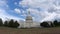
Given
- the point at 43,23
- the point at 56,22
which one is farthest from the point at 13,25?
the point at 56,22

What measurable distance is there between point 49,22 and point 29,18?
1406 centimetres

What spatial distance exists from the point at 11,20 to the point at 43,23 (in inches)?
481

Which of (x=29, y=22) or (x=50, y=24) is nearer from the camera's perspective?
(x=50, y=24)

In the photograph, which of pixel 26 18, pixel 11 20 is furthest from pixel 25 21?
pixel 11 20

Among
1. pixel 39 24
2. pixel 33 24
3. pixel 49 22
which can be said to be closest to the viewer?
pixel 49 22

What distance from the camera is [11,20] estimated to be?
56875 mm

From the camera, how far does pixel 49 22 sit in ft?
187

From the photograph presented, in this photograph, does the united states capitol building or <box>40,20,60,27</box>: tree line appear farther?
the united states capitol building

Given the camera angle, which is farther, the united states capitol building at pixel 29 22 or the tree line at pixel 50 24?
the united states capitol building at pixel 29 22

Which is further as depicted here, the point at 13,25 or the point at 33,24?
A: the point at 33,24

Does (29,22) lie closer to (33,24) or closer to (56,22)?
(33,24)

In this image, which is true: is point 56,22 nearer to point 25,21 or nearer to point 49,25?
point 49,25

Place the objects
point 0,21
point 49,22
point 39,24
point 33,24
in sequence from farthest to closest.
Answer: point 33,24 → point 39,24 → point 49,22 → point 0,21

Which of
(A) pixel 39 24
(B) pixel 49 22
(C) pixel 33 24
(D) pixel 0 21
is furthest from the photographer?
(C) pixel 33 24
